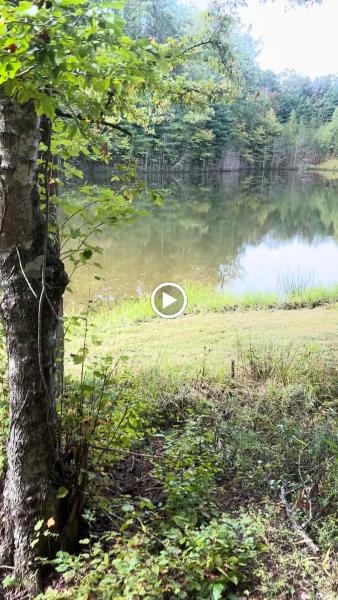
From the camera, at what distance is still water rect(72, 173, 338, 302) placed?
29.8 feet

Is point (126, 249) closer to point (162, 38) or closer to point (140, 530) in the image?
point (162, 38)

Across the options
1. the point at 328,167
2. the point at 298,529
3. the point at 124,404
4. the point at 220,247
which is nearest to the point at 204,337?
the point at 124,404

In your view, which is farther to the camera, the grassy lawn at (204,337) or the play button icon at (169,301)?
the play button icon at (169,301)

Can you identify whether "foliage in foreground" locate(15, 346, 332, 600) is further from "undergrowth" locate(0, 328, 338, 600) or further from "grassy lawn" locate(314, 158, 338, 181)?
"grassy lawn" locate(314, 158, 338, 181)

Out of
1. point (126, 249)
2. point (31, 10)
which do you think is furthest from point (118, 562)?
point (126, 249)

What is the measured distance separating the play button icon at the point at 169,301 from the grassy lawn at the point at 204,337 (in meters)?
0.33

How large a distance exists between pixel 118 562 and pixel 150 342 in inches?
126

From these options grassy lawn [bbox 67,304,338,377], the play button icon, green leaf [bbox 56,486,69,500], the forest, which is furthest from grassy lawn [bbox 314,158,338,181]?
green leaf [bbox 56,486,69,500]

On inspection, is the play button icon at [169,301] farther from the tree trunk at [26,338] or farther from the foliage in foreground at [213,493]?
the tree trunk at [26,338]

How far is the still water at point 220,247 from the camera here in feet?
29.8

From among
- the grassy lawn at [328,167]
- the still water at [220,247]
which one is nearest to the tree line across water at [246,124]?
the grassy lawn at [328,167]

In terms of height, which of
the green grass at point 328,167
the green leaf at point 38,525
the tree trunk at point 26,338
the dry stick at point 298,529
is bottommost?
the dry stick at point 298,529

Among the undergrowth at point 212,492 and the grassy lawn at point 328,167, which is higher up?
the grassy lawn at point 328,167

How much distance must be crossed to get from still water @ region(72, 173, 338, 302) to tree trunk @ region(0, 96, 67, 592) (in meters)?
2.48
